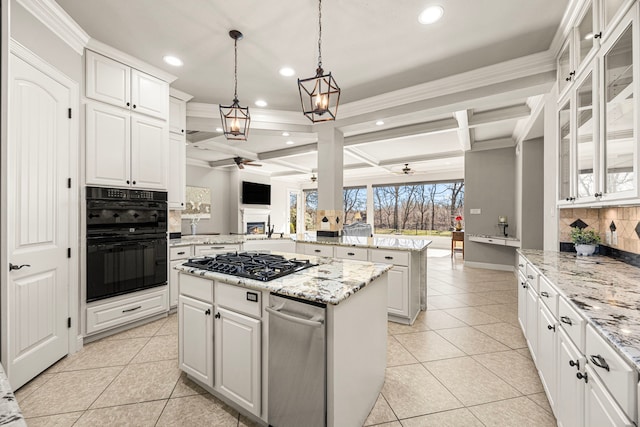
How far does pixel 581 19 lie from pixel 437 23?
3.32ft

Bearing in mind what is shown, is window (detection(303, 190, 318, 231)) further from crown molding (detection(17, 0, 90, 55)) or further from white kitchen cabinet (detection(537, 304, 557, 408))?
white kitchen cabinet (detection(537, 304, 557, 408))

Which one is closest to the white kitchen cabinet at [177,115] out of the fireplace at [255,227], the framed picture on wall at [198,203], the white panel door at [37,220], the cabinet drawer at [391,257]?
the white panel door at [37,220]

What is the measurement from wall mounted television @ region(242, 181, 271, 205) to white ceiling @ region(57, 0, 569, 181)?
4651mm

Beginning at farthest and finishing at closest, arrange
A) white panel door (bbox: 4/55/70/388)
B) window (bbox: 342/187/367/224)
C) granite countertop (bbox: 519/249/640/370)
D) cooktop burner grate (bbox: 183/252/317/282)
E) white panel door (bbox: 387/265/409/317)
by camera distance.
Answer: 1. window (bbox: 342/187/367/224)
2. white panel door (bbox: 387/265/409/317)
3. white panel door (bbox: 4/55/70/388)
4. cooktop burner grate (bbox: 183/252/317/282)
5. granite countertop (bbox: 519/249/640/370)

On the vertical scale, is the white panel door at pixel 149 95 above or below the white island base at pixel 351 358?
above

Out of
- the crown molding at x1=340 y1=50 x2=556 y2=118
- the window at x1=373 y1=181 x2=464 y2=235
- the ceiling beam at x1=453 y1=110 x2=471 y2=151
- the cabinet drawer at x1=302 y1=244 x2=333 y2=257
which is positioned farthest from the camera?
the window at x1=373 y1=181 x2=464 y2=235

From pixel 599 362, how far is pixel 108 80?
4029mm

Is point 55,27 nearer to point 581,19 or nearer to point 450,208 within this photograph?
point 581,19

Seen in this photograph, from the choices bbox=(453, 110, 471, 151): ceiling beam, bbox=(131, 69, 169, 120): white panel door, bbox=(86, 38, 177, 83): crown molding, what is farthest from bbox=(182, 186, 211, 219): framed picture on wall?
bbox=(453, 110, 471, 151): ceiling beam

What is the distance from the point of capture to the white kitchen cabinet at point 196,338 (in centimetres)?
177

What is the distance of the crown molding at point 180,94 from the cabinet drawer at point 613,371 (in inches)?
173

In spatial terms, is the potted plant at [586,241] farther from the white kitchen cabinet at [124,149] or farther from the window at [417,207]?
the window at [417,207]

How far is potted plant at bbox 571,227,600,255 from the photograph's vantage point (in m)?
2.31

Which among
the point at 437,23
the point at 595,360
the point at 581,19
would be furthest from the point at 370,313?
the point at 581,19
